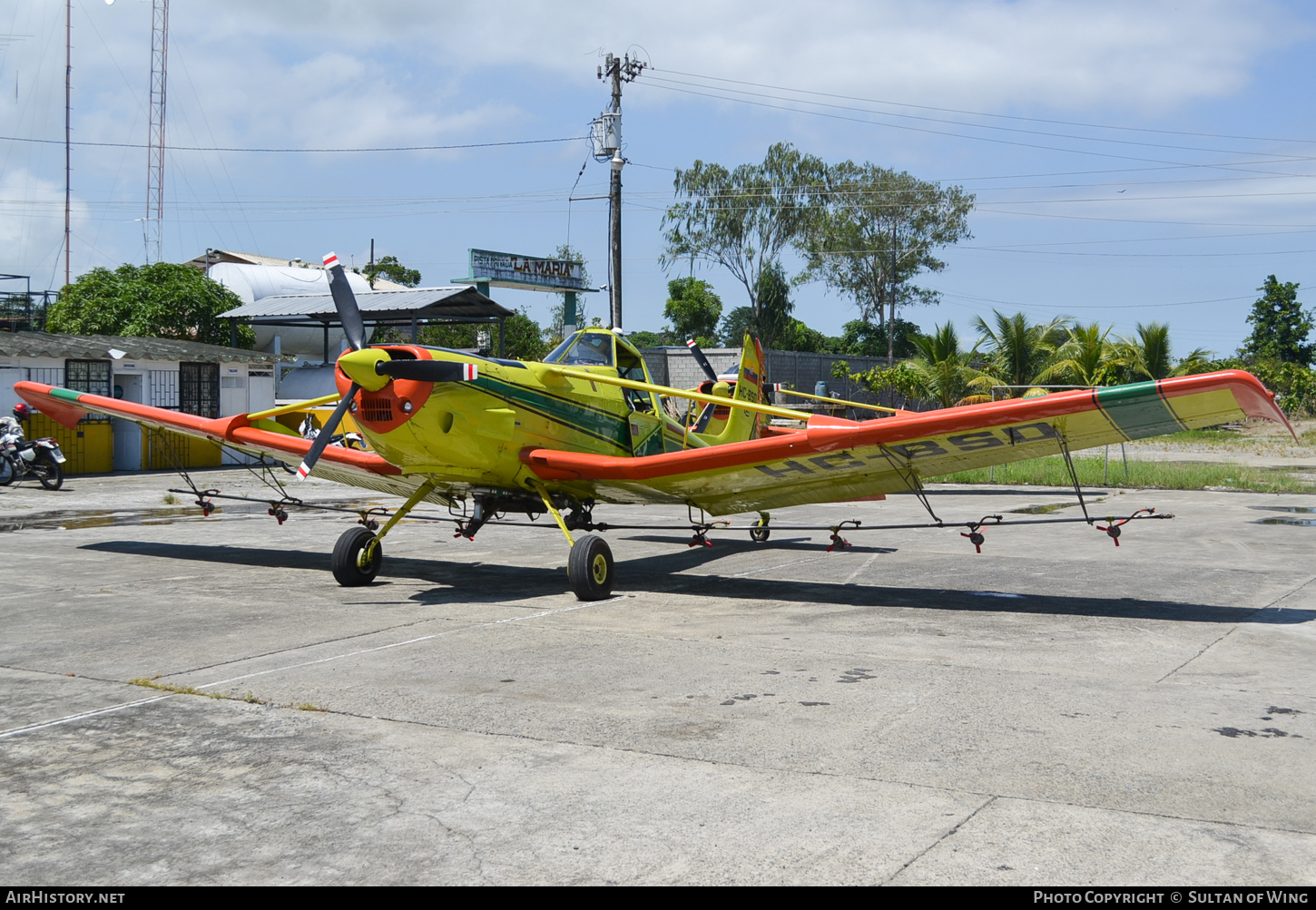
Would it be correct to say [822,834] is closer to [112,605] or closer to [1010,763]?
[1010,763]

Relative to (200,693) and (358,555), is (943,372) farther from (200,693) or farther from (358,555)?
(200,693)

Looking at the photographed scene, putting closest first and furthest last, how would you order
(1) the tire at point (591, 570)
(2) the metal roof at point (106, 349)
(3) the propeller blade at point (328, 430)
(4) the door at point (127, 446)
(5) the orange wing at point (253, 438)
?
(3) the propeller blade at point (328, 430) → (1) the tire at point (591, 570) → (5) the orange wing at point (253, 438) → (2) the metal roof at point (106, 349) → (4) the door at point (127, 446)

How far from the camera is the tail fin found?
14.6m

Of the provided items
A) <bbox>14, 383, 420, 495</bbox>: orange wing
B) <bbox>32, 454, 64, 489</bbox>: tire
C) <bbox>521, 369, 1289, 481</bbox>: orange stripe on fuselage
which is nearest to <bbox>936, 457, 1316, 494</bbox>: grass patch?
<bbox>521, 369, 1289, 481</bbox>: orange stripe on fuselage

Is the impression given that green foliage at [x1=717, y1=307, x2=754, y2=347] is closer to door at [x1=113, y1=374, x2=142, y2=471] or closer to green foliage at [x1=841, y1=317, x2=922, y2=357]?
green foliage at [x1=841, y1=317, x2=922, y2=357]

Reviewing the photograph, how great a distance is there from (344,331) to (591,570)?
11.5 feet

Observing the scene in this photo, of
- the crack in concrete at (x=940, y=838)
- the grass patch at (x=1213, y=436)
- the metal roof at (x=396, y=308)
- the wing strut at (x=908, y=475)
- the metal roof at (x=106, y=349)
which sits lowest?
the crack in concrete at (x=940, y=838)

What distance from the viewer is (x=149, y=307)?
143ft

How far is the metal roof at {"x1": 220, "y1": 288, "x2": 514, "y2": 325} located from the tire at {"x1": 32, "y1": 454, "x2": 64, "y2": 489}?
1151cm

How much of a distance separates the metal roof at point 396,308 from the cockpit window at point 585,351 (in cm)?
2027

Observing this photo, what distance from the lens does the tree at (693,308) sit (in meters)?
66.1

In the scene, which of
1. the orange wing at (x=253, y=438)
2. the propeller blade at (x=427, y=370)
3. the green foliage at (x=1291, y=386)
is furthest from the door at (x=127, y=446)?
the green foliage at (x=1291, y=386)

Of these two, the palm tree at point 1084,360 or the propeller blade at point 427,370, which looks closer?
the propeller blade at point 427,370

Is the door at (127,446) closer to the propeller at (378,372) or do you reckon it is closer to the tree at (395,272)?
the propeller at (378,372)
